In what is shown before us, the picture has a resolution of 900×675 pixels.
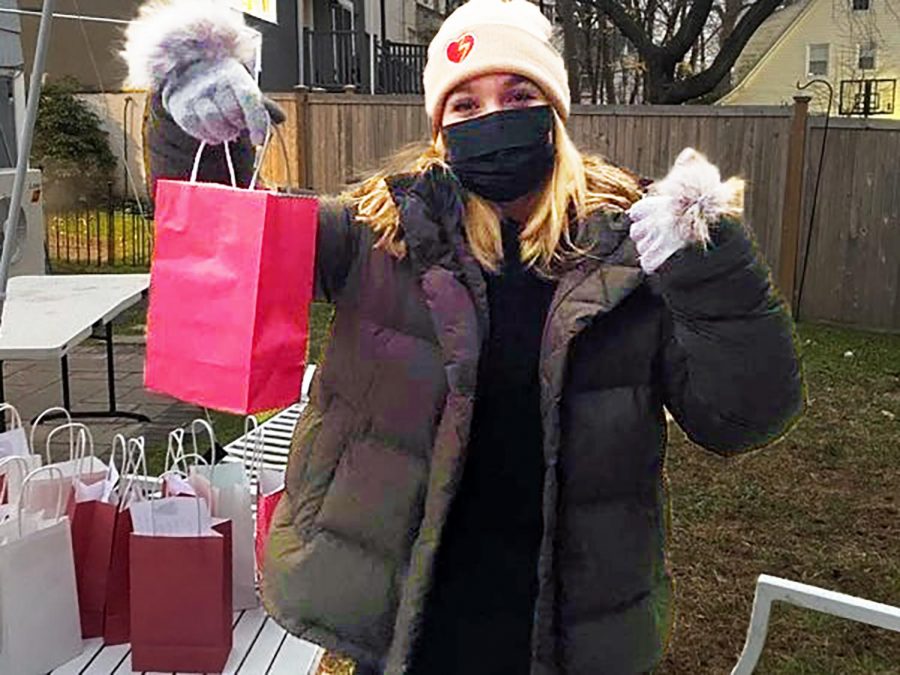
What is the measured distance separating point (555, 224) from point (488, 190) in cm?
13

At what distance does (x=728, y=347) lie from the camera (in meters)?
1.36

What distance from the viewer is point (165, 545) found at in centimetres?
200

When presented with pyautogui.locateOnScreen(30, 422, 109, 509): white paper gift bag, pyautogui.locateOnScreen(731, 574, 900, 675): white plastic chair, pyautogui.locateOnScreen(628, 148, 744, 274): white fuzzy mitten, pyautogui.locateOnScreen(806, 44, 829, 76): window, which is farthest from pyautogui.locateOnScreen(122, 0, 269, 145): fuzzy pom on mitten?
pyautogui.locateOnScreen(806, 44, 829, 76): window

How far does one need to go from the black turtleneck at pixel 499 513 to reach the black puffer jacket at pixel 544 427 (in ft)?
0.12

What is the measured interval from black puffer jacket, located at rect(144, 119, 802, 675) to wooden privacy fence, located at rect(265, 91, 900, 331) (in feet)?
20.3

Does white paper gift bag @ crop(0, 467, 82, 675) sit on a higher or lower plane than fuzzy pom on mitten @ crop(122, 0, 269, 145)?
lower

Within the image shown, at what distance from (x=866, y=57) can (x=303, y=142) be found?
27.2 m

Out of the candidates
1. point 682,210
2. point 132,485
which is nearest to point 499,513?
point 682,210

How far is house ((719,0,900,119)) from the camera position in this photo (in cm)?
3158

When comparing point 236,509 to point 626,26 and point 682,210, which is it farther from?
point 626,26

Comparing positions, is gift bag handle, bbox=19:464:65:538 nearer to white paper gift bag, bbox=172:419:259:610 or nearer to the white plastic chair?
white paper gift bag, bbox=172:419:259:610

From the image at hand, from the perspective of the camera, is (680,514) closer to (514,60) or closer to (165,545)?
(165,545)

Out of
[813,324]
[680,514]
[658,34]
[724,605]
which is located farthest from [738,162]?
[658,34]

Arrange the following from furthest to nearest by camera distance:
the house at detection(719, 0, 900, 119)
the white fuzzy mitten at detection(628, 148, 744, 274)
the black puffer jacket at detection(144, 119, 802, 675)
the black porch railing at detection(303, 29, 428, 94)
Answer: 1. the house at detection(719, 0, 900, 119)
2. the black porch railing at detection(303, 29, 428, 94)
3. the black puffer jacket at detection(144, 119, 802, 675)
4. the white fuzzy mitten at detection(628, 148, 744, 274)
